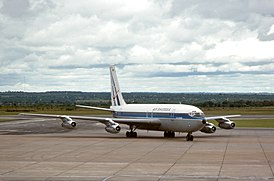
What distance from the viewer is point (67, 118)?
50938 millimetres

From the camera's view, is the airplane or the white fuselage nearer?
the white fuselage

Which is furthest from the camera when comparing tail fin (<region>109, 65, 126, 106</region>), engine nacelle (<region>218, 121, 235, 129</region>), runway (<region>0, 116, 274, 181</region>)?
tail fin (<region>109, 65, 126, 106</region>)

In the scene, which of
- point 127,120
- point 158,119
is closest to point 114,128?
point 127,120

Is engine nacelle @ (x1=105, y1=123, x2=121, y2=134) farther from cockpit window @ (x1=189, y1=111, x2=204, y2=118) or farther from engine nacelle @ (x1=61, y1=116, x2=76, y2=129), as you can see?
cockpit window @ (x1=189, y1=111, x2=204, y2=118)

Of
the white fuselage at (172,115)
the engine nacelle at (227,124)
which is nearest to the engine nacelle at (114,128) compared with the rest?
the white fuselage at (172,115)

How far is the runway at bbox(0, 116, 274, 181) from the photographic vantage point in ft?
81.3

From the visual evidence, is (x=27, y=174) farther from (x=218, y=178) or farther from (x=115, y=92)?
(x=115, y=92)

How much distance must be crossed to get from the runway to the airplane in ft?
12.1

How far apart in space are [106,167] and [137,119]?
23670mm

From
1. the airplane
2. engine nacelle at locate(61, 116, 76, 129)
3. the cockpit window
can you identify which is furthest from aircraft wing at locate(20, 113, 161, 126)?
the cockpit window

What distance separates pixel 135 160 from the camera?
30891mm

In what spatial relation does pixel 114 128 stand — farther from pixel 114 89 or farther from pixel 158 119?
pixel 114 89

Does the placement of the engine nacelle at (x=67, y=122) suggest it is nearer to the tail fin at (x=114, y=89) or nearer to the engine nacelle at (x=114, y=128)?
the engine nacelle at (x=114, y=128)

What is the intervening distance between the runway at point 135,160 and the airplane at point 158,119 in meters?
3.69
